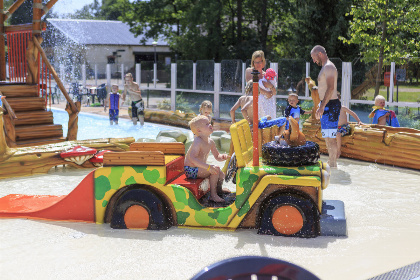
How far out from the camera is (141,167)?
4945 mm

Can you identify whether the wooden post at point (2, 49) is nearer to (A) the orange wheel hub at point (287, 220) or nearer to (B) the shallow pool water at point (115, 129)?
(B) the shallow pool water at point (115, 129)

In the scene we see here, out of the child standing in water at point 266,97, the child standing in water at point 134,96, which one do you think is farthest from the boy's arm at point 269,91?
the child standing in water at point 134,96

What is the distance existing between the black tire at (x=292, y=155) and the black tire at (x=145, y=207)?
3.71 feet

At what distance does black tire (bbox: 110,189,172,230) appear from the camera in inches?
193

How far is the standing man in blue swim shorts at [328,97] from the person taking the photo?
7.22 metres

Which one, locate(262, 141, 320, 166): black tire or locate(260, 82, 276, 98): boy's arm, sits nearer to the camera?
locate(262, 141, 320, 166): black tire

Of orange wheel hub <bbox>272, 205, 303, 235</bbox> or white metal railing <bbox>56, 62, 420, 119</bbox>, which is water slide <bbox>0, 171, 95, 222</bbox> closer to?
orange wheel hub <bbox>272, 205, 303, 235</bbox>

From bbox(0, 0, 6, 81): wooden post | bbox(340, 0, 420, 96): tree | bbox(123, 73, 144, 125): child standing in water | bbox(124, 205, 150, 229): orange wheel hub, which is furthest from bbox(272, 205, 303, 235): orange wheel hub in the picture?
bbox(340, 0, 420, 96): tree

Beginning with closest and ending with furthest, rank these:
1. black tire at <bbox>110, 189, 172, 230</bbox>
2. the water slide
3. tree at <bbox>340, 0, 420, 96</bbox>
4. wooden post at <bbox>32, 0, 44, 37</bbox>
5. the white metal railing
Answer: black tire at <bbox>110, 189, 172, 230</bbox>, the water slide, wooden post at <bbox>32, 0, 44, 37</bbox>, the white metal railing, tree at <bbox>340, 0, 420, 96</bbox>

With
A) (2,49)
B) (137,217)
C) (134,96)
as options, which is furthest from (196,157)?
(134,96)

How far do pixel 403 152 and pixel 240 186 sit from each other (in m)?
4.25

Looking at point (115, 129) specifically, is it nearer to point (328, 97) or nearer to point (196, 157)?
point (328, 97)

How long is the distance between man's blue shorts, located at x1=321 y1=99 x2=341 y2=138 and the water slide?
3.86 metres

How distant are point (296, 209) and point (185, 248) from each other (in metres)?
1.06
